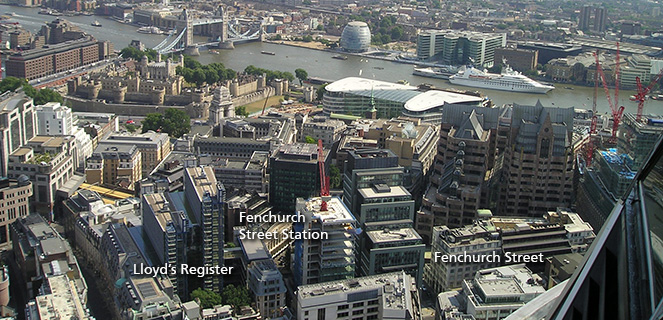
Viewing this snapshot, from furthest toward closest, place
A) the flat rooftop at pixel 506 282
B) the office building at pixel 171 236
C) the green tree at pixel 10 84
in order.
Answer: the green tree at pixel 10 84 → the office building at pixel 171 236 → the flat rooftop at pixel 506 282

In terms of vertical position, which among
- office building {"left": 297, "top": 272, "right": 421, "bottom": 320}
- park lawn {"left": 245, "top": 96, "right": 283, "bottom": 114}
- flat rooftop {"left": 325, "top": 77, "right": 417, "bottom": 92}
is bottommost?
office building {"left": 297, "top": 272, "right": 421, "bottom": 320}

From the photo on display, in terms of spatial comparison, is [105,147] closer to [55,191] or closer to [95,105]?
[55,191]

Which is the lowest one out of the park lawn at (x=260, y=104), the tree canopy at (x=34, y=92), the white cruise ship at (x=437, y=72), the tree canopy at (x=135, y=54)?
the park lawn at (x=260, y=104)

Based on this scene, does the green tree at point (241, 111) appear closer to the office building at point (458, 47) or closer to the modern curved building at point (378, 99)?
the modern curved building at point (378, 99)

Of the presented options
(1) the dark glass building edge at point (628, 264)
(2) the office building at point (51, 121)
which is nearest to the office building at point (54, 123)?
(2) the office building at point (51, 121)

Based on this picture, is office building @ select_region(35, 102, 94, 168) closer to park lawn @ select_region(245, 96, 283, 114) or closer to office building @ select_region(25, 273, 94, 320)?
office building @ select_region(25, 273, 94, 320)

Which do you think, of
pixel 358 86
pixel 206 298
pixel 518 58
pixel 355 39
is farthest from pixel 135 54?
pixel 206 298

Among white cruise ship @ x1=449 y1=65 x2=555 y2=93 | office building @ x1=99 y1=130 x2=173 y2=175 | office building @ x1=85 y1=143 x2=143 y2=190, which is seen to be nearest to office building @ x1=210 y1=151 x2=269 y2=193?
office building @ x1=85 y1=143 x2=143 y2=190
